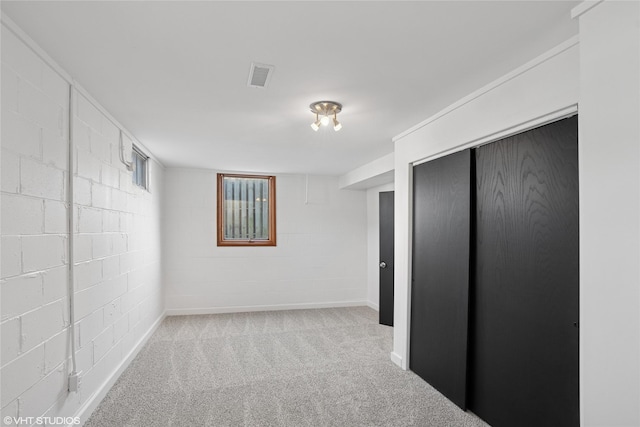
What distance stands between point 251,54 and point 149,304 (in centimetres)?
373

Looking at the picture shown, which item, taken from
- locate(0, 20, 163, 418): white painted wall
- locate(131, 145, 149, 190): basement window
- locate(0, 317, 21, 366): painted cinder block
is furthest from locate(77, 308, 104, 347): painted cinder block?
locate(131, 145, 149, 190): basement window

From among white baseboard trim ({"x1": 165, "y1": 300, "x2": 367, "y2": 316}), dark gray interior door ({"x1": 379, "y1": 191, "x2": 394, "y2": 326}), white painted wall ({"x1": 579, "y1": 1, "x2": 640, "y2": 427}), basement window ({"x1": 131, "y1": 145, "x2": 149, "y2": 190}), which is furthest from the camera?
white baseboard trim ({"x1": 165, "y1": 300, "x2": 367, "y2": 316})

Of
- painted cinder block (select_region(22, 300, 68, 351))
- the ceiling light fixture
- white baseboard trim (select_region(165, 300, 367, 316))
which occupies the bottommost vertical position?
white baseboard trim (select_region(165, 300, 367, 316))

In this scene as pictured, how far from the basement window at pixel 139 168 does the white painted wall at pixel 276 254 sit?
4.35 ft

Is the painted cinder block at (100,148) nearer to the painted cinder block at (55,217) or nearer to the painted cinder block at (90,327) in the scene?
the painted cinder block at (55,217)

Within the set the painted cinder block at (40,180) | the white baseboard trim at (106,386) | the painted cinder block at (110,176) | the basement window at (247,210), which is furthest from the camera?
the basement window at (247,210)

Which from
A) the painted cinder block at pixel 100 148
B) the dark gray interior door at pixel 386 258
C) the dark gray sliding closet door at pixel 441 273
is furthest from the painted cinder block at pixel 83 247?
the dark gray interior door at pixel 386 258

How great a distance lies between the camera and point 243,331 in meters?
4.82

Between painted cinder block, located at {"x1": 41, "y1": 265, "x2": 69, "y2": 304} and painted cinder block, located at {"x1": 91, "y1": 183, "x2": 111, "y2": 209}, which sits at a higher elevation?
painted cinder block, located at {"x1": 91, "y1": 183, "x2": 111, "y2": 209}

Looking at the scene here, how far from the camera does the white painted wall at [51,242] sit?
1.71m

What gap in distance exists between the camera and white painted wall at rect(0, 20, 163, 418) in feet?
5.62

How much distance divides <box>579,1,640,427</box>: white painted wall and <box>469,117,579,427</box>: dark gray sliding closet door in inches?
14.2

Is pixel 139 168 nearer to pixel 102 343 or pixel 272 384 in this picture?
pixel 102 343

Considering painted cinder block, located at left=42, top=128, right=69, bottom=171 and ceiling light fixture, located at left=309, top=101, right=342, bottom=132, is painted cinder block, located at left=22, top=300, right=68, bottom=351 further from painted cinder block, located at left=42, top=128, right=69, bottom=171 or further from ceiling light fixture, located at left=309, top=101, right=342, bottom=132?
ceiling light fixture, located at left=309, top=101, right=342, bottom=132
